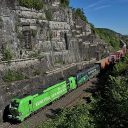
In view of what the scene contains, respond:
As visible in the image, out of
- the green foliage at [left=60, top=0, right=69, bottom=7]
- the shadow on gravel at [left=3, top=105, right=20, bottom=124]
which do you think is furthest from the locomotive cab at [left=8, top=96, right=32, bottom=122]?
the green foliage at [left=60, top=0, right=69, bottom=7]

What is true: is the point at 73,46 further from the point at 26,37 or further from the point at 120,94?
the point at 120,94

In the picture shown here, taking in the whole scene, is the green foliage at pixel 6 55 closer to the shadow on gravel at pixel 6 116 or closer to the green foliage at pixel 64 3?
the shadow on gravel at pixel 6 116

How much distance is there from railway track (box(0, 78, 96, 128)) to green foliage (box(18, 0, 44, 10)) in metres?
16.2

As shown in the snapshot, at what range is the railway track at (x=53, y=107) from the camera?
1315 inches

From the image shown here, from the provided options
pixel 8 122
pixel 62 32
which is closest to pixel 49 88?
pixel 8 122

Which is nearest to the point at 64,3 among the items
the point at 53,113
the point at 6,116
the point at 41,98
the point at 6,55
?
the point at 6,55

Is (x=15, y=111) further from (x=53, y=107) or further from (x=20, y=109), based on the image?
(x=53, y=107)

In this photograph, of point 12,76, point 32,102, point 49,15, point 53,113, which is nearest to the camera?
point 32,102

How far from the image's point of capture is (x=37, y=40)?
52.7 meters

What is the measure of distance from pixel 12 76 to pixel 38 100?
336 inches

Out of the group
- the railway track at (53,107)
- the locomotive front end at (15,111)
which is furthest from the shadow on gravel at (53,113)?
the locomotive front end at (15,111)

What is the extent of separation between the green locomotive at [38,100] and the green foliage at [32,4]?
571 inches

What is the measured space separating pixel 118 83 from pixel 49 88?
45.3ft

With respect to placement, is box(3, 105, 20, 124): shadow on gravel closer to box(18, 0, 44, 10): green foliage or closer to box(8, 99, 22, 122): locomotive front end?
box(8, 99, 22, 122): locomotive front end
